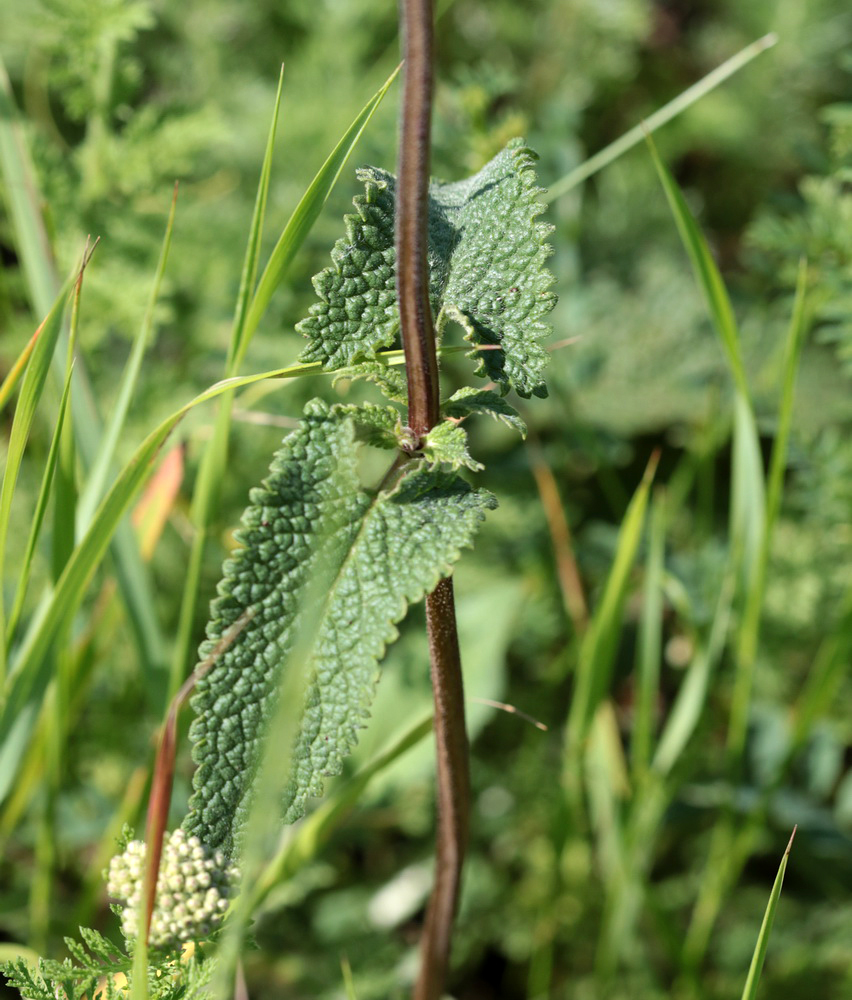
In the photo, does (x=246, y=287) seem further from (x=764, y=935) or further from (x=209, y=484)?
(x=764, y=935)

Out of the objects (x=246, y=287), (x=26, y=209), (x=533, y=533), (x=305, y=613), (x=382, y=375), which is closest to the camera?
(x=305, y=613)

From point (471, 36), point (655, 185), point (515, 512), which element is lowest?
point (515, 512)

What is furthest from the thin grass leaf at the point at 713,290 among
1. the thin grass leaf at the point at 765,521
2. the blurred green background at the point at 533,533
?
the blurred green background at the point at 533,533

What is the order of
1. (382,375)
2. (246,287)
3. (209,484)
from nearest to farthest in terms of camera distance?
(382,375) < (246,287) < (209,484)

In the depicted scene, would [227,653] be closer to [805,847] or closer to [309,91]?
[805,847]

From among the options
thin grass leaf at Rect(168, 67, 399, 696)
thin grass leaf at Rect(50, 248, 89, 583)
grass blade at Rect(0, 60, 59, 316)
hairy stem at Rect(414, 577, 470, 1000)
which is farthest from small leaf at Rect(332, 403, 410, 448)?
grass blade at Rect(0, 60, 59, 316)


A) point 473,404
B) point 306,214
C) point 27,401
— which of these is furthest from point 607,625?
point 27,401

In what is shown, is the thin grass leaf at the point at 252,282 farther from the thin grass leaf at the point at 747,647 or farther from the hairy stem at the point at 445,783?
the thin grass leaf at the point at 747,647

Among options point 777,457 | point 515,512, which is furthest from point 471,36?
point 777,457
